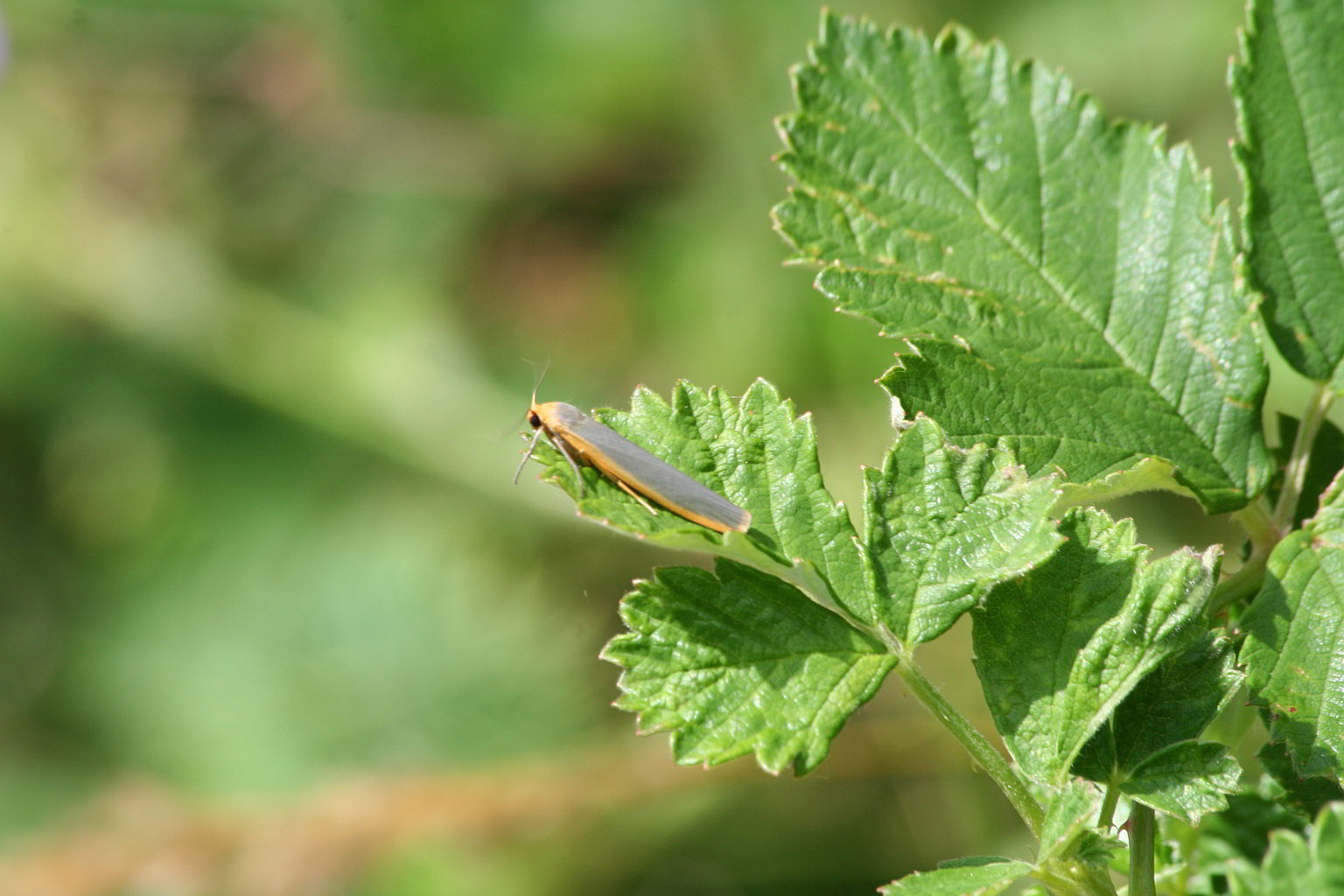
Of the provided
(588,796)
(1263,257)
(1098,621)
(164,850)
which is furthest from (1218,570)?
(164,850)

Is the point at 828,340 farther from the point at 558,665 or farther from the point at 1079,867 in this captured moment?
the point at 1079,867

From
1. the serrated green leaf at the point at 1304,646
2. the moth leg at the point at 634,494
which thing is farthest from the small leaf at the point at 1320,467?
the moth leg at the point at 634,494

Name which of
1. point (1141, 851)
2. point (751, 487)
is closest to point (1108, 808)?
point (1141, 851)

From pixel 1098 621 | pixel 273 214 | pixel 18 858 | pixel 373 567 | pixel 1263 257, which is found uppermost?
pixel 273 214

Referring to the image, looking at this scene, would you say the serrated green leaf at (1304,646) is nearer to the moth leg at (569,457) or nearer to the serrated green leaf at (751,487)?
the serrated green leaf at (751,487)

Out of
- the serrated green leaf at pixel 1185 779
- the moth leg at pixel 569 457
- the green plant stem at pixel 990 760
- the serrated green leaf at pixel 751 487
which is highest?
the moth leg at pixel 569 457

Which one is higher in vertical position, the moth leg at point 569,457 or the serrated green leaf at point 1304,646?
the moth leg at point 569,457
